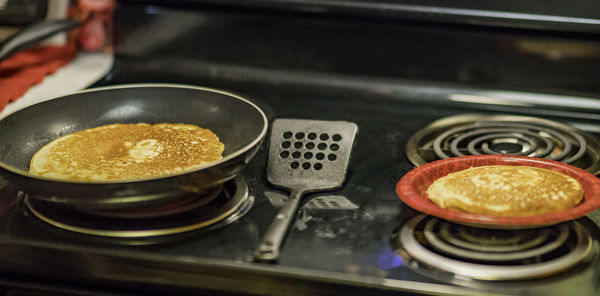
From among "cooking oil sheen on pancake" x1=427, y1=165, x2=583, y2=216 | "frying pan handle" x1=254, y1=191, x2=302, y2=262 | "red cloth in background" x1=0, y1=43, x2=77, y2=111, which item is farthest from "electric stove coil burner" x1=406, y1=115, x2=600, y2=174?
"red cloth in background" x1=0, y1=43, x2=77, y2=111

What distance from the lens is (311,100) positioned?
4.06ft

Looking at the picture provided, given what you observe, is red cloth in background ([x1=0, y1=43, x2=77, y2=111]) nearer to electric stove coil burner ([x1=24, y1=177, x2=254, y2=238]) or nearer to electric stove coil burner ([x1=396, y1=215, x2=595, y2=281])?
electric stove coil burner ([x1=24, y1=177, x2=254, y2=238])

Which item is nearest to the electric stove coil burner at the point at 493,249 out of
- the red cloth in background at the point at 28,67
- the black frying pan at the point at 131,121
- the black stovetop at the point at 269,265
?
the black stovetop at the point at 269,265

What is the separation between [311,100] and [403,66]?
20 cm

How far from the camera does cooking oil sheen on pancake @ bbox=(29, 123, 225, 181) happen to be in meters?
0.83

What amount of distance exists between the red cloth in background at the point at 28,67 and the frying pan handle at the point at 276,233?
0.68 m

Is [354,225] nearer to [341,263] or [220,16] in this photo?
[341,263]

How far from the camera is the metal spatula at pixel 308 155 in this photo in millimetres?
858

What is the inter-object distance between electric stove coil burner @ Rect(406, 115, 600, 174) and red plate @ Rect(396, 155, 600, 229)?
93 mm

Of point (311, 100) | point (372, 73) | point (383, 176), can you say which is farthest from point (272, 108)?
point (383, 176)

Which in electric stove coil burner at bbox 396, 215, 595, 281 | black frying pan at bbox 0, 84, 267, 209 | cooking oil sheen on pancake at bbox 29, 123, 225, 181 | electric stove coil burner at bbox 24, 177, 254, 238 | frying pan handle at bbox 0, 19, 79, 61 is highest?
frying pan handle at bbox 0, 19, 79, 61

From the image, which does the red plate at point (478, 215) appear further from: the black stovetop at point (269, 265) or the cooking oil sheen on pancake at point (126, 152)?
the cooking oil sheen on pancake at point (126, 152)

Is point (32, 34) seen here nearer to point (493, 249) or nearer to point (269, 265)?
point (269, 265)

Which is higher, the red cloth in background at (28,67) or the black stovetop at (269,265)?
the red cloth in background at (28,67)
